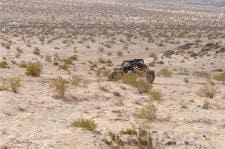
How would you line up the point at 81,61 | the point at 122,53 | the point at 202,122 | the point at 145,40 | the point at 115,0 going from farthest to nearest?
the point at 115,0 → the point at 145,40 → the point at 122,53 → the point at 81,61 → the point at 202,122

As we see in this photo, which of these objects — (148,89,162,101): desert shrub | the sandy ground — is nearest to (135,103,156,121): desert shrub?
the sandy ground

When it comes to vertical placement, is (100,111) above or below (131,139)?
below

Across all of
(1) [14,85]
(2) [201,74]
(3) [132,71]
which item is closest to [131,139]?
(1) [14,85]

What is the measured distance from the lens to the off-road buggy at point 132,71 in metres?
24.6

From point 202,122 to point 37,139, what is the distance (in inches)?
189

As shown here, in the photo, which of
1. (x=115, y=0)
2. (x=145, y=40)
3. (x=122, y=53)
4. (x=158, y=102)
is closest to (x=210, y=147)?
(x=158, y=102)

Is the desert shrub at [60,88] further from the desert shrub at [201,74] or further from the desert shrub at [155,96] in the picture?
the desert shrub at [201,74]

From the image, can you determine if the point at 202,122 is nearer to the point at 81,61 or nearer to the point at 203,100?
the point at 203,100

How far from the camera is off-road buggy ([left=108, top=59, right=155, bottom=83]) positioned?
24578mm

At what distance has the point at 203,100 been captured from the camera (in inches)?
805

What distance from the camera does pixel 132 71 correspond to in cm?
2608

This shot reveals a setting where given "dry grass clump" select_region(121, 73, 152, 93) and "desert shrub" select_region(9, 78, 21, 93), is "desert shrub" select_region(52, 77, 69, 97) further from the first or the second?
"dry grass clump" select_region(121, 73, 152, 93)

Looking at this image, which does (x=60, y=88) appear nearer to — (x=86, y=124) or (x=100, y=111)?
(x=100, y=111)

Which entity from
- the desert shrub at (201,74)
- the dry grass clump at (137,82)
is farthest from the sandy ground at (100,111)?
the dry grass clump at (137,82)
